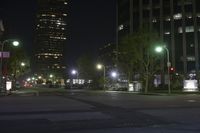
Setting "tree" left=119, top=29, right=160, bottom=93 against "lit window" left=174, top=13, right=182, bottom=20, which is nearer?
"tree" left=119, top=29, right=160, bottom=93

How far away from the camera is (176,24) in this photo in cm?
11406

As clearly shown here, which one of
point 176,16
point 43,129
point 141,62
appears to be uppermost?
point 176,16

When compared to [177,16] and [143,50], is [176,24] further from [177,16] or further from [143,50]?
[143,50]

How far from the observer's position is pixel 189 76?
109938 millimetres

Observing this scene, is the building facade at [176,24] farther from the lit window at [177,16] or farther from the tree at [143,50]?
the tree at [143,50]

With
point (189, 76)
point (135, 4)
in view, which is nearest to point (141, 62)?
point (189, 76)

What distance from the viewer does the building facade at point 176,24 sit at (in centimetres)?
11125

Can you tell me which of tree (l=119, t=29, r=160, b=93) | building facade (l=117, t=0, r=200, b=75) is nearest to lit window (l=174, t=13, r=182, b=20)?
building facade (l=117, t=0, r=200, b=75)

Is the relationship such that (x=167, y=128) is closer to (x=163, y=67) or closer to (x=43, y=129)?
(x=43, y=129)

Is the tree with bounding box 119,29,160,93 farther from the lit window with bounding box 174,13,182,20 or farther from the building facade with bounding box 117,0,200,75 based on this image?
the lit window with bounding box 174,13,182,20

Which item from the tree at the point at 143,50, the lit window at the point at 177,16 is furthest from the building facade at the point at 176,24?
the tree at the point at 143,50

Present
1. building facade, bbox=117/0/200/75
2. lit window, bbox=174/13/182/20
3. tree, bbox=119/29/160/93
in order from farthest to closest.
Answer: lit window, bbox=174/13/182/20, building facade, bbox=117/0/200/75, tree, bbox=119/29/160/93

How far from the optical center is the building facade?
111 meters

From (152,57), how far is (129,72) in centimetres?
1286
